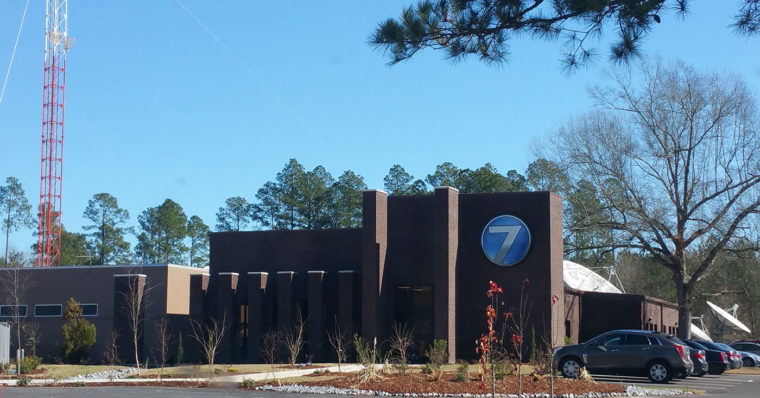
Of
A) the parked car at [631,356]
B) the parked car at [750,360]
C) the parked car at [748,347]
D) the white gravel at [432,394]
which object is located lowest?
the parked car at [750,360]

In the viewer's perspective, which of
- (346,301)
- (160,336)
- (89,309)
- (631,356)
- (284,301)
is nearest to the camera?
(631,356)

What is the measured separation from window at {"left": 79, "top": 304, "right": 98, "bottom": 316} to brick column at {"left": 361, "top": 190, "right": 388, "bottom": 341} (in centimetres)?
1603

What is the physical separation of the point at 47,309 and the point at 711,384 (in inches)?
1313

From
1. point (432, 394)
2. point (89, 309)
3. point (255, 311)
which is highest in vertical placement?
point (255, 311)

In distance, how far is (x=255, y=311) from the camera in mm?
38219

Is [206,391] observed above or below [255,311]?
below

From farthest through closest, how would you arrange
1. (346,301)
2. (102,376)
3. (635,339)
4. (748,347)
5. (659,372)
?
(748,347) < (346,301) < (102,376) < (635,339) < (659,372)

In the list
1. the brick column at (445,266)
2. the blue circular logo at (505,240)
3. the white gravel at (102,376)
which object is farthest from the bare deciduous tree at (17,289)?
the blue circular logo at (505,240)

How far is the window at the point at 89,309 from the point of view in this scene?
143 feet

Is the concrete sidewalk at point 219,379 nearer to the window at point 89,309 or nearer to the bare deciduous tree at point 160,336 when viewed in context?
the bare deciduous tree at point 160,336

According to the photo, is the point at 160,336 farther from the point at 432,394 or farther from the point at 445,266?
the point at 432,394

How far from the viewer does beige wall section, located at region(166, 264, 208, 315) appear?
42.9 m

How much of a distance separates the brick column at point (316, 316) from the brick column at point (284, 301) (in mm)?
956

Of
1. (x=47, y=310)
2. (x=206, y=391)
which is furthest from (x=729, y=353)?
(x=47, y=310)
